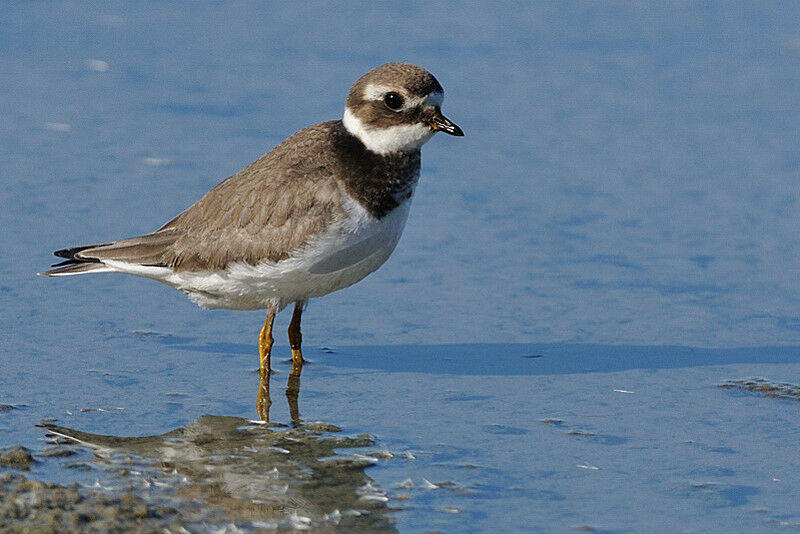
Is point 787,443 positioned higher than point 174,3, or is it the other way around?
point 174,3

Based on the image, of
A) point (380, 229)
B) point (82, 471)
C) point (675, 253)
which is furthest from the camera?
point (675, 253)

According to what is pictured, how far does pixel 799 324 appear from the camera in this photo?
8922mm

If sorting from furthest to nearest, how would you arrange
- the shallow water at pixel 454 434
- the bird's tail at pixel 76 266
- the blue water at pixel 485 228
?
1. the bird's tail at pixel 76 266
2. the blue water at pixel 485 228
3. the shallow water at pixel 454 434

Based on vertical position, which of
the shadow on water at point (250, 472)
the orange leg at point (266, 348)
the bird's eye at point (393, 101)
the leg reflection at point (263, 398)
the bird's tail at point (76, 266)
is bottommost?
the shadow on water at point (250, 472)

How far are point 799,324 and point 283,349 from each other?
350cm

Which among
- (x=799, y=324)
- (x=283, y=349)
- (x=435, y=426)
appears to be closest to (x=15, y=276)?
(x=283, y=349)

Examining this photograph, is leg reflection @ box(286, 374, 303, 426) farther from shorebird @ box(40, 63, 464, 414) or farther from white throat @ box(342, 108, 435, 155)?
white throat @ box(342, 108, 435, 155)

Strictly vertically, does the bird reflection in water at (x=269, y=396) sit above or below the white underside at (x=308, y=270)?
below

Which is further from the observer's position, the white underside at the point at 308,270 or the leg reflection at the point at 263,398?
the white underside at the point at 308,270

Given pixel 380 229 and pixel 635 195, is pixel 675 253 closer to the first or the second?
pixel 635 195

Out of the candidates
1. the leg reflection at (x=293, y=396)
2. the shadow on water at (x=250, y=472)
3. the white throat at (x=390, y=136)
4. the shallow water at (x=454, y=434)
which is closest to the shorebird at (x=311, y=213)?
the white throat at (x=390, y=136)

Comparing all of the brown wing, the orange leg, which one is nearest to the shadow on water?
the orange leg

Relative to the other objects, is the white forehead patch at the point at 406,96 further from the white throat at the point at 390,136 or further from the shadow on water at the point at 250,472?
the shadow on water at the point at 250,472

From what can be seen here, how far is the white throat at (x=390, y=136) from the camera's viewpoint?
7902mm
